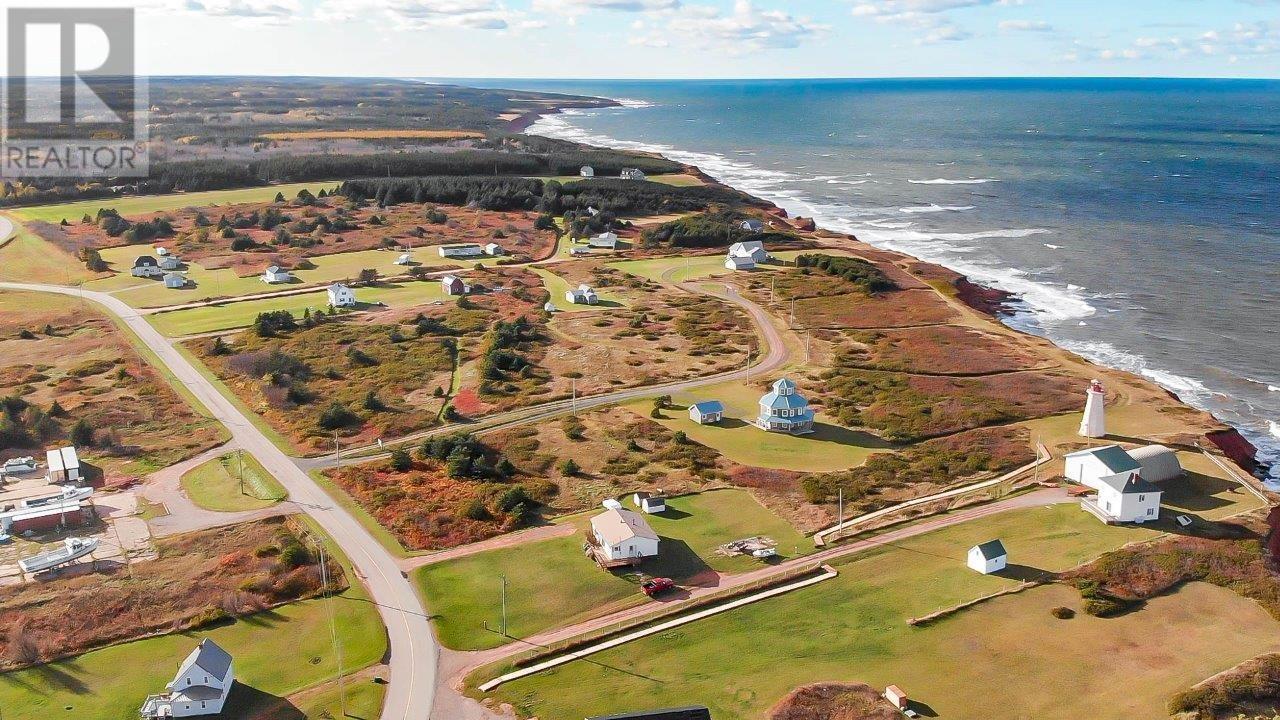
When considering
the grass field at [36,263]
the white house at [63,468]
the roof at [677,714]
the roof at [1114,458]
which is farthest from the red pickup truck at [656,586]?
the grass field at [36,263]

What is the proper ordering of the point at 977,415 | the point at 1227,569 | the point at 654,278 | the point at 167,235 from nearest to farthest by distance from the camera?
the point at 1227,569 → the point at 977,415 → the point at 654,278 → the point at 167,235

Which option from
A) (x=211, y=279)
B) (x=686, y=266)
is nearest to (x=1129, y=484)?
(x=686, y=266)

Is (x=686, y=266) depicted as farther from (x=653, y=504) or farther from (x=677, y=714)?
(x=677, y=714)

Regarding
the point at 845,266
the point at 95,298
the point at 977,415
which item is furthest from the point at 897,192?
the point at 95,298

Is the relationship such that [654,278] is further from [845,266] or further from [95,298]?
[95,298]

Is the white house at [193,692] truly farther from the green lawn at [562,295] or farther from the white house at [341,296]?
the white house at [341,296]

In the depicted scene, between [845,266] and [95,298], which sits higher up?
[845,266]

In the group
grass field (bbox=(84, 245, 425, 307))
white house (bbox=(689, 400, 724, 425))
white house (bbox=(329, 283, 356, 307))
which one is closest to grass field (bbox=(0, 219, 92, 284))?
grass field (bbox=(84, 245, 425, 307))
